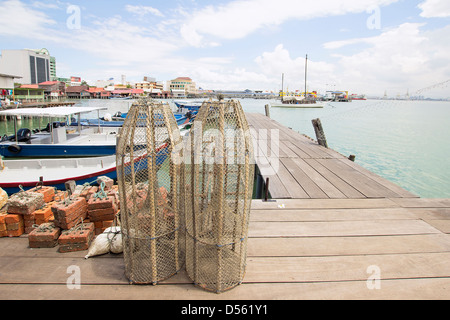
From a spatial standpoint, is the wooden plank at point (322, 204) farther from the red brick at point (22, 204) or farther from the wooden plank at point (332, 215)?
the red brick at point (22, 204)

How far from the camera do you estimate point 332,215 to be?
4.47 m

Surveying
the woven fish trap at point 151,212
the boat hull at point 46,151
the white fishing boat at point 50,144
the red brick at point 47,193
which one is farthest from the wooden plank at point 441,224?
the boat hull at point 46,151

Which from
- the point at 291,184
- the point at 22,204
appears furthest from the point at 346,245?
the point at 22,204

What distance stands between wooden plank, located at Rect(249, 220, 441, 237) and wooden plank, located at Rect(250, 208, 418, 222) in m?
0.14

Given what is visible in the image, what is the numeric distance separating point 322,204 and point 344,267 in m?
1.90

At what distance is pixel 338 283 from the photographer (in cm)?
284

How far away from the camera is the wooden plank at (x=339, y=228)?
386 cm

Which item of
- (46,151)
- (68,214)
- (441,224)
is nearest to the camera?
(68,214)

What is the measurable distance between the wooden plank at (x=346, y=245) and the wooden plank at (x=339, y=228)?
110mm

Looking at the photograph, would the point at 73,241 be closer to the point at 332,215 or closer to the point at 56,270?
the point at 56,270
